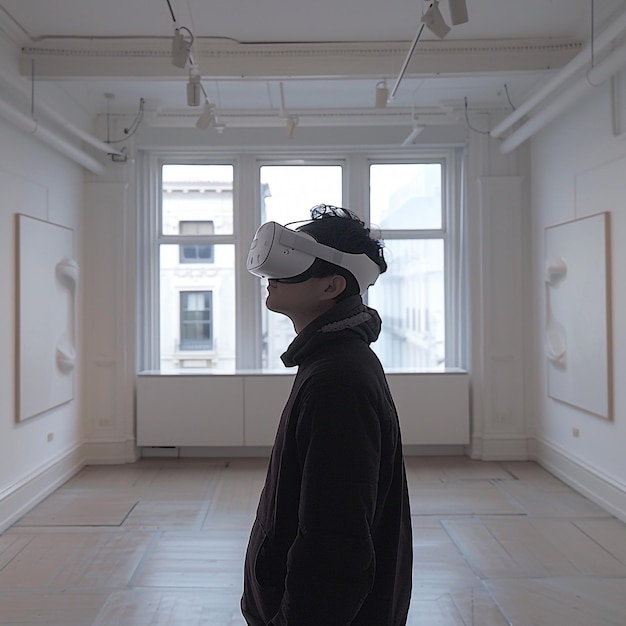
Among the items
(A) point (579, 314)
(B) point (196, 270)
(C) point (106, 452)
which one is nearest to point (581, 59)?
(A) point (579, 314)

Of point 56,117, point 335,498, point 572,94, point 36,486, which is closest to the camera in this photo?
point 335,498

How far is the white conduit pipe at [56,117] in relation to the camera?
3.93 m

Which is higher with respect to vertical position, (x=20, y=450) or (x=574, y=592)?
Result: (x=20, y=450)

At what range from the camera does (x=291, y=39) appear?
171 inches

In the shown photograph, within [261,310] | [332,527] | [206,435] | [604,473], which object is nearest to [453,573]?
[604,473]

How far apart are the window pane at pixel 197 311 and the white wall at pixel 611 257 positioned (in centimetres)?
294

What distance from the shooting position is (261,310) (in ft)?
20.3

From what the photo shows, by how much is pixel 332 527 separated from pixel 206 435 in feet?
16.0

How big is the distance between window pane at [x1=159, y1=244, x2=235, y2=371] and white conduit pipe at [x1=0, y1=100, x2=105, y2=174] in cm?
111

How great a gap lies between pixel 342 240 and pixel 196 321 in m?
5.05

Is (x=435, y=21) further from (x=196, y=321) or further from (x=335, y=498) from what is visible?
(x=196, y=321)

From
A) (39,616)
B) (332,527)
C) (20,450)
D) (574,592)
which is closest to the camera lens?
(332,527)

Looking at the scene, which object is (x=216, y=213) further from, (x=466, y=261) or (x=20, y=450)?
(x=20, y=450)

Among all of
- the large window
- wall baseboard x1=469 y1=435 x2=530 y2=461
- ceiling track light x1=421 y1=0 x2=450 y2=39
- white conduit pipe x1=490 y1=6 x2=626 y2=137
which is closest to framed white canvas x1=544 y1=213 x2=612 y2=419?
wall baseboard x1=469 y1=435 x2=530 y2=461
